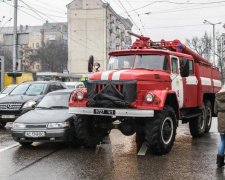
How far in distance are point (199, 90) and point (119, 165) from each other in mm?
4641

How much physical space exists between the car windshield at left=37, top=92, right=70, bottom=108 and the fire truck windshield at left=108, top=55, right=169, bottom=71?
6.23ft

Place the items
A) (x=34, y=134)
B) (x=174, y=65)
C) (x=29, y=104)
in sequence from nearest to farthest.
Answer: (x=34, y=134), (x=174, y=65), (x=29, y=104)

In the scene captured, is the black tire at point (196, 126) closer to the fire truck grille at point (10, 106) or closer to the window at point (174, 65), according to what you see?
the window at point (174, 65)

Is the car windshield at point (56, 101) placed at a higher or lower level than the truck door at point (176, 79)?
lower

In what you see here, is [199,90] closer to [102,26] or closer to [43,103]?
[43,103]

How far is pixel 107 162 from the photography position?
9.00 meters

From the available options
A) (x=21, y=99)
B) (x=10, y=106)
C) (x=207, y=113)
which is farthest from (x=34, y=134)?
(x=207, y=113)

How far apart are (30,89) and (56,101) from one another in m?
4.85

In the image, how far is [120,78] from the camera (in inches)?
382

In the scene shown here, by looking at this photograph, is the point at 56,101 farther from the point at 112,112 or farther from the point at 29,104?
the point at 112,112

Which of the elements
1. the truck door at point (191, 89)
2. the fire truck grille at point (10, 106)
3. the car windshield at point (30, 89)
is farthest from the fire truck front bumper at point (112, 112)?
the car windshield at point (30, 89)

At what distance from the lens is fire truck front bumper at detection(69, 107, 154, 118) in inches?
363

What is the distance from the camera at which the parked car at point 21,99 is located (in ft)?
49.5

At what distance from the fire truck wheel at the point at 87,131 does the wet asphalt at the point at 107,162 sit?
0.68ft
